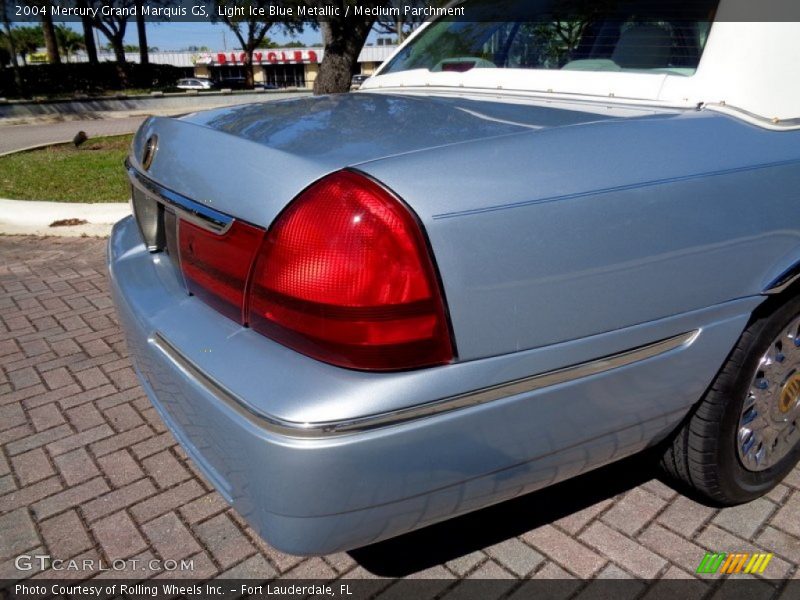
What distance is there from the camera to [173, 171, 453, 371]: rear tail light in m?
1.50

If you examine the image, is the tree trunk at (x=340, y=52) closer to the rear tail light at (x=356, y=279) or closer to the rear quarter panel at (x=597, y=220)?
the rear quarter panel at (x=597, y=220)

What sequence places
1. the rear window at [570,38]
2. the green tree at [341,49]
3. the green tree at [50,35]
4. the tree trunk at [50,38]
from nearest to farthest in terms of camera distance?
the rear window at [570,38] < the green tree at [341,49] < the green tree at [50,35] < the tree trunk at [50,38]

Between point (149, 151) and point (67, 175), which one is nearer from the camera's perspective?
point (149, 151)

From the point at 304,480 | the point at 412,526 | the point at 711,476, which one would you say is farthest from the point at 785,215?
the point at 304,480

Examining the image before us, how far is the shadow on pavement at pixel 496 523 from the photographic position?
7.27ft

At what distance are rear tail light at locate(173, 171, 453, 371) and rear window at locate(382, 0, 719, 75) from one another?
125 centimetres

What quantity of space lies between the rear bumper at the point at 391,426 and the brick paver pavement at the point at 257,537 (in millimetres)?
435

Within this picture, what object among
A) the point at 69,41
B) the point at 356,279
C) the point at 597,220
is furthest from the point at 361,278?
the point at 69,41

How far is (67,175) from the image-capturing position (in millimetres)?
8359

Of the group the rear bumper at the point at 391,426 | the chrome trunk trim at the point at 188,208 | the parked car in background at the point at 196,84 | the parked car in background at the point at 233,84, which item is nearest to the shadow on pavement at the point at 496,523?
the rear bumper at the point at 391,426

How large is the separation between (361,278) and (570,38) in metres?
1.64

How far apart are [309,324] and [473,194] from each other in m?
0.46

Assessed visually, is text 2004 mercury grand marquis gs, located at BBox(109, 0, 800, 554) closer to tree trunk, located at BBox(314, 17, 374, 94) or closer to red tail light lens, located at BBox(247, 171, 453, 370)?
red tail light lens, located at BBox(247, 171, 453, 370)

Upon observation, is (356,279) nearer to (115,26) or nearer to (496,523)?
(496,523)
